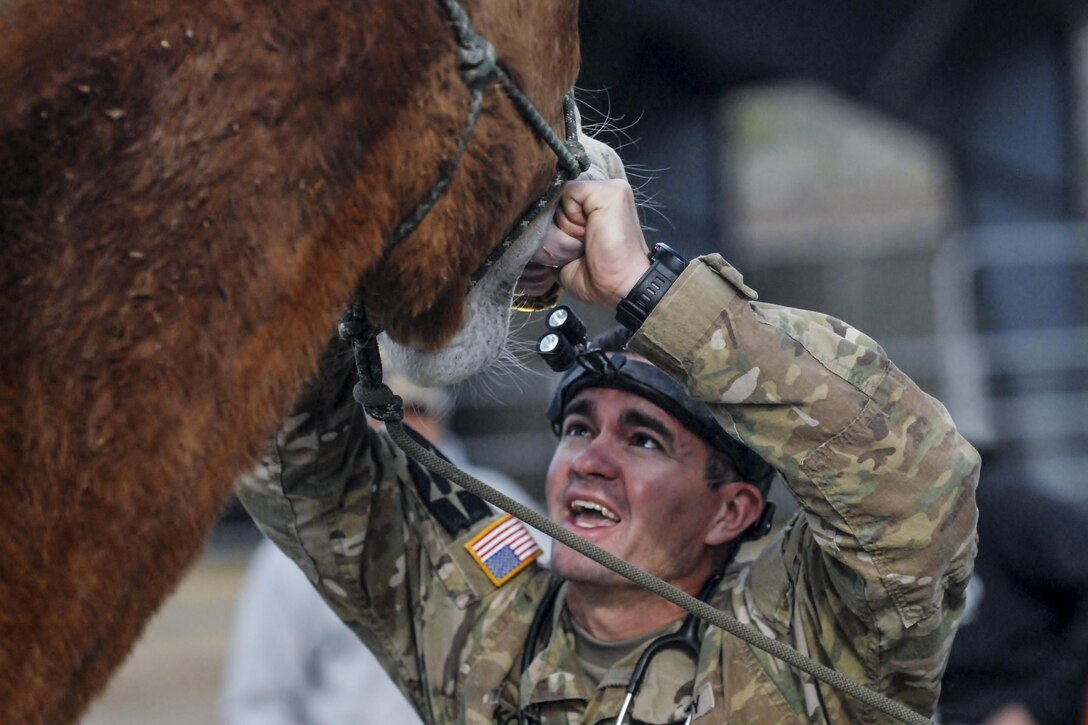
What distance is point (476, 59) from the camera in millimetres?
1712

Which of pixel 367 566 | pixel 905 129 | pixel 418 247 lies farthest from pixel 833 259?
pixel 418 247

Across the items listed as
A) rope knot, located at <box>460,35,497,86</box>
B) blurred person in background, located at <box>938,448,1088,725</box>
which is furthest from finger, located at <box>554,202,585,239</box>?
blurred person in background, located at <box>938,448,1088,725</box>

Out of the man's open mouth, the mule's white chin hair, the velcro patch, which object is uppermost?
the mule's white chin hair

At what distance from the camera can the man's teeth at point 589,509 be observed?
8.68 ft

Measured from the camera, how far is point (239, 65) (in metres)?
1.58

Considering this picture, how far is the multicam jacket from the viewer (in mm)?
2154

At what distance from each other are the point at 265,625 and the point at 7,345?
2.75 meters

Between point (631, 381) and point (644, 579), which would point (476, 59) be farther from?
point (631, 381)

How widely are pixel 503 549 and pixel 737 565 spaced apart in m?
0.45

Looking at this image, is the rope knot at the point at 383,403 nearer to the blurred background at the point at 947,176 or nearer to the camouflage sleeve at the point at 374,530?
the camouflage sleeve at the point at 374,530

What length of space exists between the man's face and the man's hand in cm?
51

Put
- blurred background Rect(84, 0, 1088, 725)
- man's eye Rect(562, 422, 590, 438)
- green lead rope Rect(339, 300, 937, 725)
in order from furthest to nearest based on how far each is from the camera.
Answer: blurred background Rect(84, 0, 1088, 725), man's eye Rect(562, 422, 590, 438), green lead rope Rect(339, 300, 937, 725)

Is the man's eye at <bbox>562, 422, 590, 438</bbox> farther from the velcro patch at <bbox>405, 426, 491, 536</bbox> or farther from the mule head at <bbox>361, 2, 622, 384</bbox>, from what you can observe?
the mule head at <bbox>361, 2, 622, 384</bbox>

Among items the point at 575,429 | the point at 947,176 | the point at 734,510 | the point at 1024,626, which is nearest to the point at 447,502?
the point at 575,429
